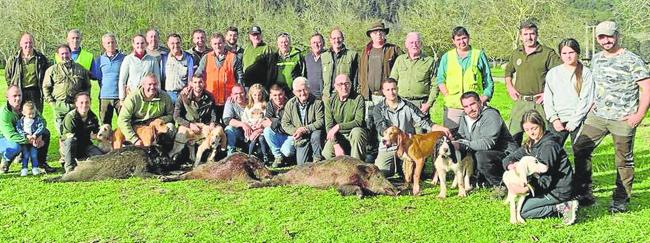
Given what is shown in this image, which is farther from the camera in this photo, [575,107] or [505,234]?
[575,107]

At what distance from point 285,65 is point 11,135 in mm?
4302

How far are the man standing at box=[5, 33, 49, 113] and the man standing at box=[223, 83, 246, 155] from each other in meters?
3.32

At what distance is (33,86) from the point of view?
10258mm

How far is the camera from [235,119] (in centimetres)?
958

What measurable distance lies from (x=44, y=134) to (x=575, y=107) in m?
7.32

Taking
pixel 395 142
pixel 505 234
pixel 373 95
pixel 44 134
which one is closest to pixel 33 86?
pixel 44 134

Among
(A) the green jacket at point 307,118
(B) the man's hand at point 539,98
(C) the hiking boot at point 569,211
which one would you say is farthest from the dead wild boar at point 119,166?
(C) the hiking boot at point 569,211

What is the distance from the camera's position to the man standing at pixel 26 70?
1014 cm

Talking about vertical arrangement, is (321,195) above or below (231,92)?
below

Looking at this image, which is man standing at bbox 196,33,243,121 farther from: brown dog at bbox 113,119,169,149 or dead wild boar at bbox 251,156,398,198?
dead wild boar at bbox 251,156,398,198

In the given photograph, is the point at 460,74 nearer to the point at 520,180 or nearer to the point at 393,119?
the point at 393,119

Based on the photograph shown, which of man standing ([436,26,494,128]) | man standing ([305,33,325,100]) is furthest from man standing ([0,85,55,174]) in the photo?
man standing ([436,26,494,128])

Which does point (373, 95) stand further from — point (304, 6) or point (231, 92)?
point (304, 6)

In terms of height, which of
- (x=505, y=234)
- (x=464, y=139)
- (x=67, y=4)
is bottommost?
(x=505, y=234)
